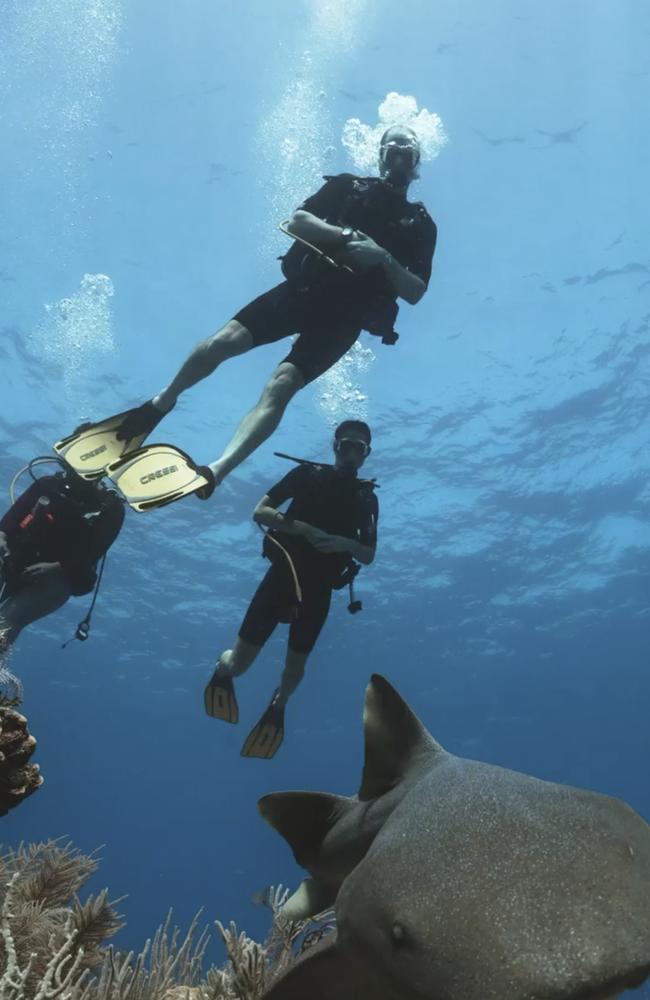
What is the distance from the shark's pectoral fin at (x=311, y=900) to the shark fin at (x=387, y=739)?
58 centimetres

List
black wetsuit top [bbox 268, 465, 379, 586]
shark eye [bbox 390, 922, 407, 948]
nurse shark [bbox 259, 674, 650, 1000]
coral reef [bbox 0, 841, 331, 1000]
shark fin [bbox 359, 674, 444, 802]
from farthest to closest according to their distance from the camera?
black wetsuit top [bbox 268, 465, 379, 586]
coral reef [bbox 0, 841, 331, 1000]
shark fin [bbox 359, 674, 444, 802]
shark eye [bbox 390, 922, 407, 948]
nurse shark [bbox 259, 674, 650, 1000]

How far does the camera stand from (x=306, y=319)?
22.5ft

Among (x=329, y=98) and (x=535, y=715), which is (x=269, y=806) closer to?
(x=329, y=98)

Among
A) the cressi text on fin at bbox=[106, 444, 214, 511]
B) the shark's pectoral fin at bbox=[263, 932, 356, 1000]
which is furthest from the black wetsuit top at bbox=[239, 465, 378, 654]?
the shark's pectoral fin at bbox=[263, 932, 356, 1000]

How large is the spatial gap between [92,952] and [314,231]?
5684mm

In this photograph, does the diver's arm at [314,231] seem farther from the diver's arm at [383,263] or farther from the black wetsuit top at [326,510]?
the black wetsuit top at [326,510]

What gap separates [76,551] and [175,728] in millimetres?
54597

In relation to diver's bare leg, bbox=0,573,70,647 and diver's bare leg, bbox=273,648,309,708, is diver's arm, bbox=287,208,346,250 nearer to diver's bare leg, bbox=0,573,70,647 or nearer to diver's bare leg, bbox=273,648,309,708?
diver's bare leg, bbox=273,648,309,708

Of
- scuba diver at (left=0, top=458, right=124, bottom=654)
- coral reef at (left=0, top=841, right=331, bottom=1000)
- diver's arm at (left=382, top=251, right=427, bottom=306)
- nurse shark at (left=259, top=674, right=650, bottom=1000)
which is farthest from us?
scuba diver at (left=0, top=458, right=124, bottom=654)

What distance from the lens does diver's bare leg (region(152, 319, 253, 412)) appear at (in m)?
6.50

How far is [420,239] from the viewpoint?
6.82 m

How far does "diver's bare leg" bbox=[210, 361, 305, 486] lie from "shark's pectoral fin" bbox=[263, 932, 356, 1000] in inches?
143

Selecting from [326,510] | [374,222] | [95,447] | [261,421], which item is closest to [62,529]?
[95,447]

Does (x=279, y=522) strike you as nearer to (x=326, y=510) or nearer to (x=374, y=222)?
(x=326, y=510)
